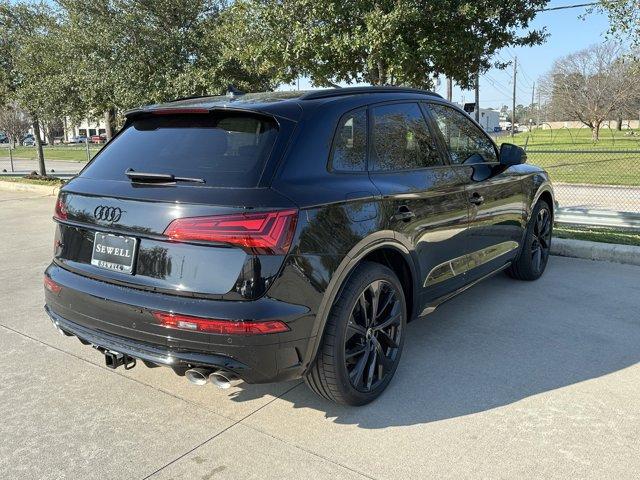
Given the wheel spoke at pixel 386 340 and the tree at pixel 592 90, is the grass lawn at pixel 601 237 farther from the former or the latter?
the tree at pixel 592 90

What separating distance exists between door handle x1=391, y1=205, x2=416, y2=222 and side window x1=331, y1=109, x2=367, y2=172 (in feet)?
1.11

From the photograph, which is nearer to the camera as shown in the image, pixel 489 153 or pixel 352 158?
pixel 352 158

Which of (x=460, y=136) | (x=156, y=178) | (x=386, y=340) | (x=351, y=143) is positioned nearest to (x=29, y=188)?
(x=460, y=136)

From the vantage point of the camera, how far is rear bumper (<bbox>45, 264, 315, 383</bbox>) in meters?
2.62

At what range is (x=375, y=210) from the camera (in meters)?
3.20

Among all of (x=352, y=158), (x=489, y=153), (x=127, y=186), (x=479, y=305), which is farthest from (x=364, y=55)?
(x=127, y=186)

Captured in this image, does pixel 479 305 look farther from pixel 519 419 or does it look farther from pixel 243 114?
pixel 243 114

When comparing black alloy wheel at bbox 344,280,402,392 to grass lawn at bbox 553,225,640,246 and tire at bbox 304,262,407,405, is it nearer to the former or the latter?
tire at bbox 304,262,407,405

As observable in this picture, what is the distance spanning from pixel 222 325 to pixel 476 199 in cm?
247

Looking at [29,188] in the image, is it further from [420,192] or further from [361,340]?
[361,340]

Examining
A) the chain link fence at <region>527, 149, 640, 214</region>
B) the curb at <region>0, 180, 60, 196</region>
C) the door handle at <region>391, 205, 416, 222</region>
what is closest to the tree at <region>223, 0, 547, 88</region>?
the chain link fence at <region>527, 149, 640, 214</region>

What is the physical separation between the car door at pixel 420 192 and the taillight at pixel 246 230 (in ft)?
2.71

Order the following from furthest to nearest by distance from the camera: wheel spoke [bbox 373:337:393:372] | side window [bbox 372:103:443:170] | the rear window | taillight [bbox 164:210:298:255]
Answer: side window [bbox 372:103:443:170], wheel spoke [bbox 373:337:393:372], the rear window, taillight [bbox 164:210:298:255]

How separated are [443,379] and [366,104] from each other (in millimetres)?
1812
